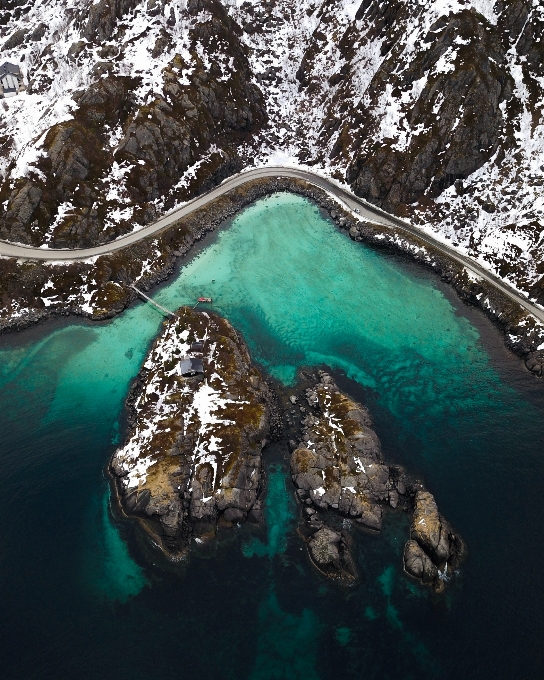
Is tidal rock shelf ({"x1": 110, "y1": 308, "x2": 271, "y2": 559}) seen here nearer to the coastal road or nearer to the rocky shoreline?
the rocky shoreline

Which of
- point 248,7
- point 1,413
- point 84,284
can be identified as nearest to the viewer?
point 1,413

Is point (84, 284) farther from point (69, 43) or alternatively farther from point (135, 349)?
point (69, 43)

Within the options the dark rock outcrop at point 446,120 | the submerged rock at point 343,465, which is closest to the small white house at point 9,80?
the dark rock outcrop at point 446,120

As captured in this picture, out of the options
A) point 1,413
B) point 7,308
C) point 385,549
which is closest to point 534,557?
point 385,549

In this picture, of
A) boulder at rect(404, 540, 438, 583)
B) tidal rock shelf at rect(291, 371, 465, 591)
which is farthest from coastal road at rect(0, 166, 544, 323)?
boulder at rect(404, 540, 438, 583)

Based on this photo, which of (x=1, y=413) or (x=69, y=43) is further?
(x=69, y=43)

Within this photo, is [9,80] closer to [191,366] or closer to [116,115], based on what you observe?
[116,115]
